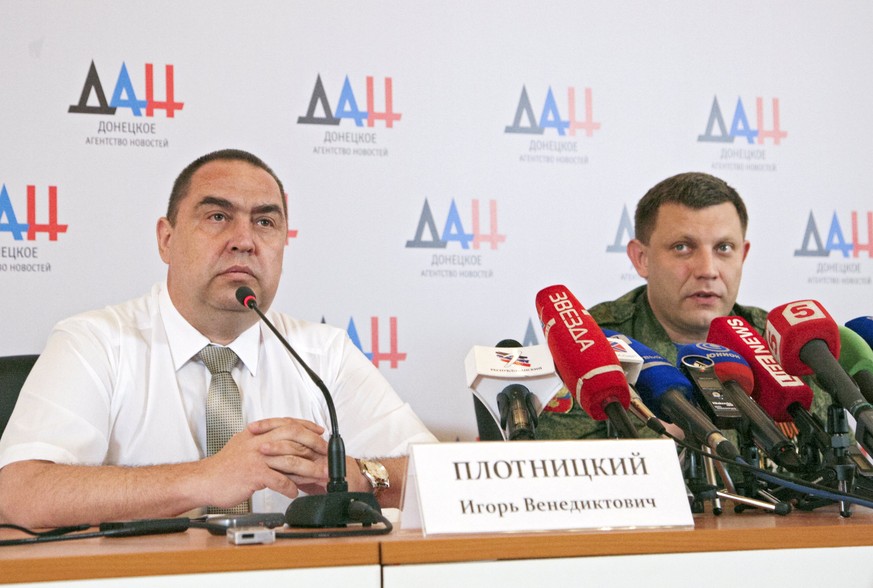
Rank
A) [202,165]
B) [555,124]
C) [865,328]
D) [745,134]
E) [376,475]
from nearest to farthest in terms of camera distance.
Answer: [865,328] < [376,475] < [202,165] < [555,124] < [745,134]

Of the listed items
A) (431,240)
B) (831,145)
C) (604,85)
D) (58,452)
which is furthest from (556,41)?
(58,452)

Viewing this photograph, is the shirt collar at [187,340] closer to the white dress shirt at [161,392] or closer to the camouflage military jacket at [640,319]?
the white dress shirt at [161,392]

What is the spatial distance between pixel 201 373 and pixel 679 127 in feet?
5.46

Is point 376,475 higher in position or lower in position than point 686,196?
lower

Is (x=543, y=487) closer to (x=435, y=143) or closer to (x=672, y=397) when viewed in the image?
(x=672, y=397)

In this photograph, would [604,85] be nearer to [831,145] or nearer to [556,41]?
[556,41]

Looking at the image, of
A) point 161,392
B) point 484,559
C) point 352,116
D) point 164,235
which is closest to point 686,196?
point 352,116

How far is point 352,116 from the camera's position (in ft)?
8.72

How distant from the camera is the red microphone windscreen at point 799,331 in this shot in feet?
3.93

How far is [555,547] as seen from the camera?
0.88 m

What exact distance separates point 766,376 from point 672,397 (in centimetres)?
17

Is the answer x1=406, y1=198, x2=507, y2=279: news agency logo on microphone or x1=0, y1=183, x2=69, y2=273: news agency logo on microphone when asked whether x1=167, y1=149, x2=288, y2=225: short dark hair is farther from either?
x1=406, y1=198, x2=507, y2=279: news agency logo on microphone

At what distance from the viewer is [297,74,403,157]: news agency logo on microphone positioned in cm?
264

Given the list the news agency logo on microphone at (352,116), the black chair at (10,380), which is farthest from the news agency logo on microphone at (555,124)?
the black chair at (10,380)
